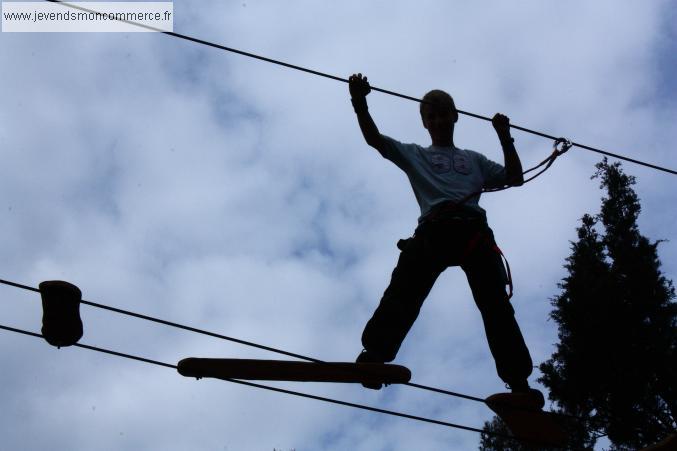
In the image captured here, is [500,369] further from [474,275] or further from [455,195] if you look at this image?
[455,195]

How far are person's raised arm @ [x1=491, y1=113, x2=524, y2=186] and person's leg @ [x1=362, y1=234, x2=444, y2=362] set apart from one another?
772 millimetres

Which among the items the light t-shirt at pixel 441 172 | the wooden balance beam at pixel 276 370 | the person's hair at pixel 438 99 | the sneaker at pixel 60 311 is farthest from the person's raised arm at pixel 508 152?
the sneaker at pixel 60 311

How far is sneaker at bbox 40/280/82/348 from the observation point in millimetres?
4324

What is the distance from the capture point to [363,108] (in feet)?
16.7

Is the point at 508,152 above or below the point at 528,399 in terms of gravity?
above

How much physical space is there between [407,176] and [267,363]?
4.66 feet

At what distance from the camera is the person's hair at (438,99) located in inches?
212

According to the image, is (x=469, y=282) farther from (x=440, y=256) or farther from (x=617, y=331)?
(x=617, y=331)

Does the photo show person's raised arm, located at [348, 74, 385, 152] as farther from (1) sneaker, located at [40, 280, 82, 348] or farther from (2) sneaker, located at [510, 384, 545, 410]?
(1) sneaker, located at [40, 280, 82, 348]

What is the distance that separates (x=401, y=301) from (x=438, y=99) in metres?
1.36


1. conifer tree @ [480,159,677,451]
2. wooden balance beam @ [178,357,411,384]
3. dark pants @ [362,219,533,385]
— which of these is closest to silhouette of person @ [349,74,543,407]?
dark pants @ [362,219,533,385]

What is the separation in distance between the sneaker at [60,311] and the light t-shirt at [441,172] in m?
1.94

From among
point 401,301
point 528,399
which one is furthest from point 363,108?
point 528,399

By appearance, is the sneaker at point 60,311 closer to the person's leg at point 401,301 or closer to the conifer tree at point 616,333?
the person's leg at point 401,301
